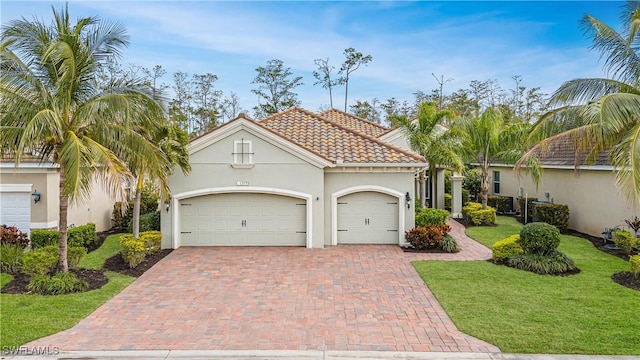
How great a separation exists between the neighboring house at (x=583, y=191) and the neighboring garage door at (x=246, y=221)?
8991mm

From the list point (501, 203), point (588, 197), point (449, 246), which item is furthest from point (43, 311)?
point (501, 203)

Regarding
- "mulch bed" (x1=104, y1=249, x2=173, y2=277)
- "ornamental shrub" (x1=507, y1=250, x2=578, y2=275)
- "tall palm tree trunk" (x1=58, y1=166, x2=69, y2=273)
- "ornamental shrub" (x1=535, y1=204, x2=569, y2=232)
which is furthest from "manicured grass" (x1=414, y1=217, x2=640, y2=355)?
"tall palm tree trunk" (x1=58, y1=166, x2=69, y2=273)

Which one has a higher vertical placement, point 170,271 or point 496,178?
point 496,178

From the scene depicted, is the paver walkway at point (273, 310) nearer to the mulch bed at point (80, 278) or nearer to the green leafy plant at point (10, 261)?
the mulch bed at point (80, 278)

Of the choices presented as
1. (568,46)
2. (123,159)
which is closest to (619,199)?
(568,46)

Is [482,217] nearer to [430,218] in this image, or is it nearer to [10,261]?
[430,218]

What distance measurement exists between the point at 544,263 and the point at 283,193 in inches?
344

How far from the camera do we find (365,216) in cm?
1563

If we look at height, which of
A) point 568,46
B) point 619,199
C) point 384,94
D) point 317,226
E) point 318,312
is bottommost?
point 318,312

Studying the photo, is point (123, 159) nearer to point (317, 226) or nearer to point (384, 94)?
point (317, 226)

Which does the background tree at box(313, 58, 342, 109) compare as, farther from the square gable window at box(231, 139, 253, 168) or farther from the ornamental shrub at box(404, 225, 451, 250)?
the ornamental shrub at box(404, 225, 451, 250)

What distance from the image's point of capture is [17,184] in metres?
14.2

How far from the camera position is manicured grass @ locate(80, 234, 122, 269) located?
500 inches

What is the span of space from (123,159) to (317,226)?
710cm
